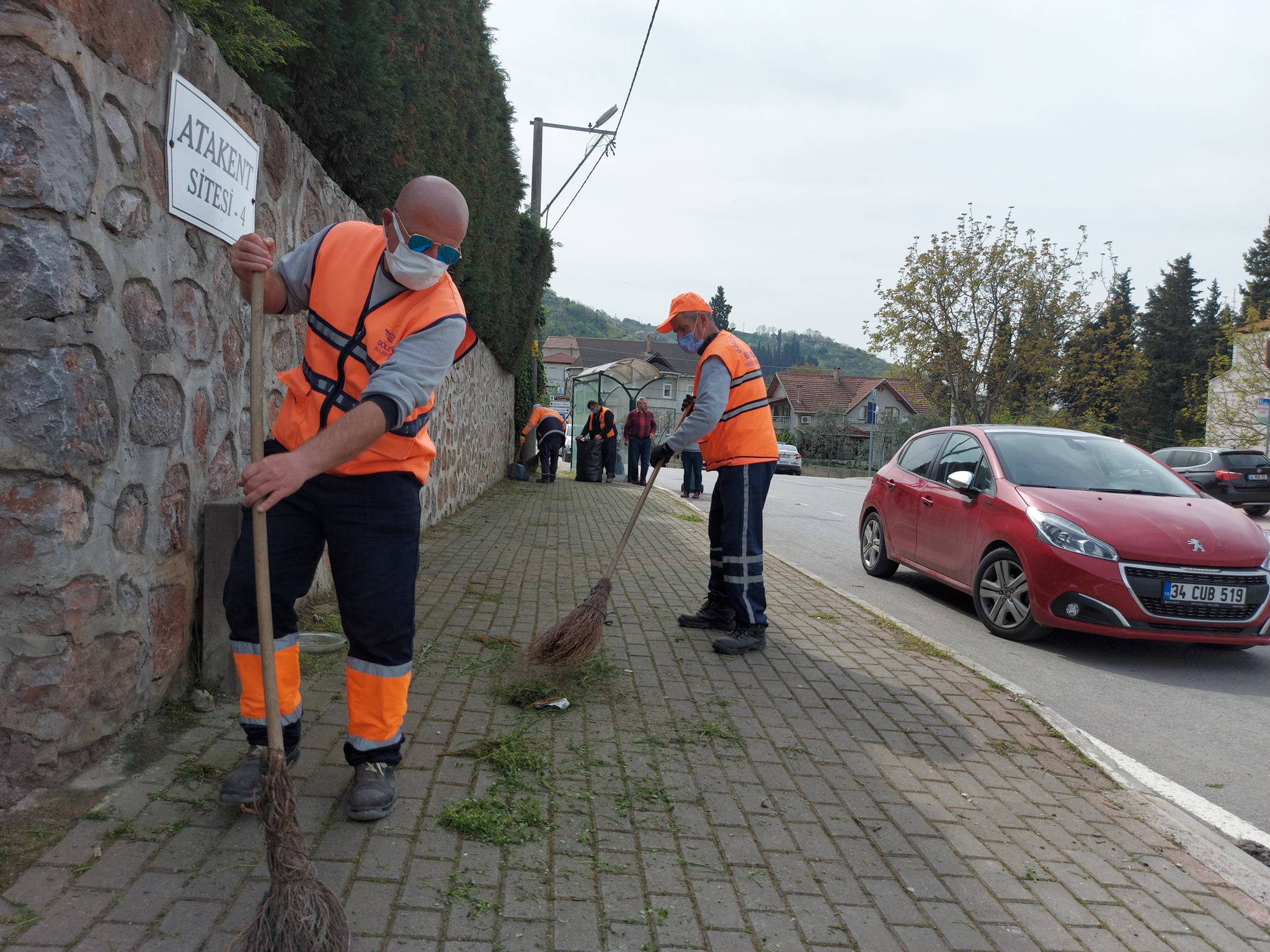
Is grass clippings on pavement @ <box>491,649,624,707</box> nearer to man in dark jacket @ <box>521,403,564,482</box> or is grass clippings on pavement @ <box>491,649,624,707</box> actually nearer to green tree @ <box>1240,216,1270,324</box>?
man in dark jacket @ <box>521,403,564,482</box>

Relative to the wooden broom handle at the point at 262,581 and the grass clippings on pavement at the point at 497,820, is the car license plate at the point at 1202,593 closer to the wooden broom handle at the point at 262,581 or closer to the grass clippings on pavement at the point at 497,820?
the grass clippings on pavement at the point at 497,820

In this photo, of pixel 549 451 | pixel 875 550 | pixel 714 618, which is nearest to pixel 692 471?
pixel 549 451

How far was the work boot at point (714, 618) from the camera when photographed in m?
6.04

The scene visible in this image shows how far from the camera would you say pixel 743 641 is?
5.50 m

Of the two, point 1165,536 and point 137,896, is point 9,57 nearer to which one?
point 137,896

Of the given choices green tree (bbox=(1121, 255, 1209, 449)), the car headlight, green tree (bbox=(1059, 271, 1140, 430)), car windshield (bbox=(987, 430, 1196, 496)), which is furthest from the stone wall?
green tree (bbox=(1121, 255, 1209, 449))

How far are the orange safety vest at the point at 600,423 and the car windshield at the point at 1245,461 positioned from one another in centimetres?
1461

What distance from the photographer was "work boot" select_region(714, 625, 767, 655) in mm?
5410

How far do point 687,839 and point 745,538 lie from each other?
2.67 m

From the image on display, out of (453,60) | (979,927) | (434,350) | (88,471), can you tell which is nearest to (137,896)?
(88,471)

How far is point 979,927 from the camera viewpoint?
270cm

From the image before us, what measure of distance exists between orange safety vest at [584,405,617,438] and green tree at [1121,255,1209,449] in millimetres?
41902

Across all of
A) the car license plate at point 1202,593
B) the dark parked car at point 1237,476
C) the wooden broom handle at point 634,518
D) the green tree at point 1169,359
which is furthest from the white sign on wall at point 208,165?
the green tree at point 1169,359

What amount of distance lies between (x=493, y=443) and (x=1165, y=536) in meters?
12.2
